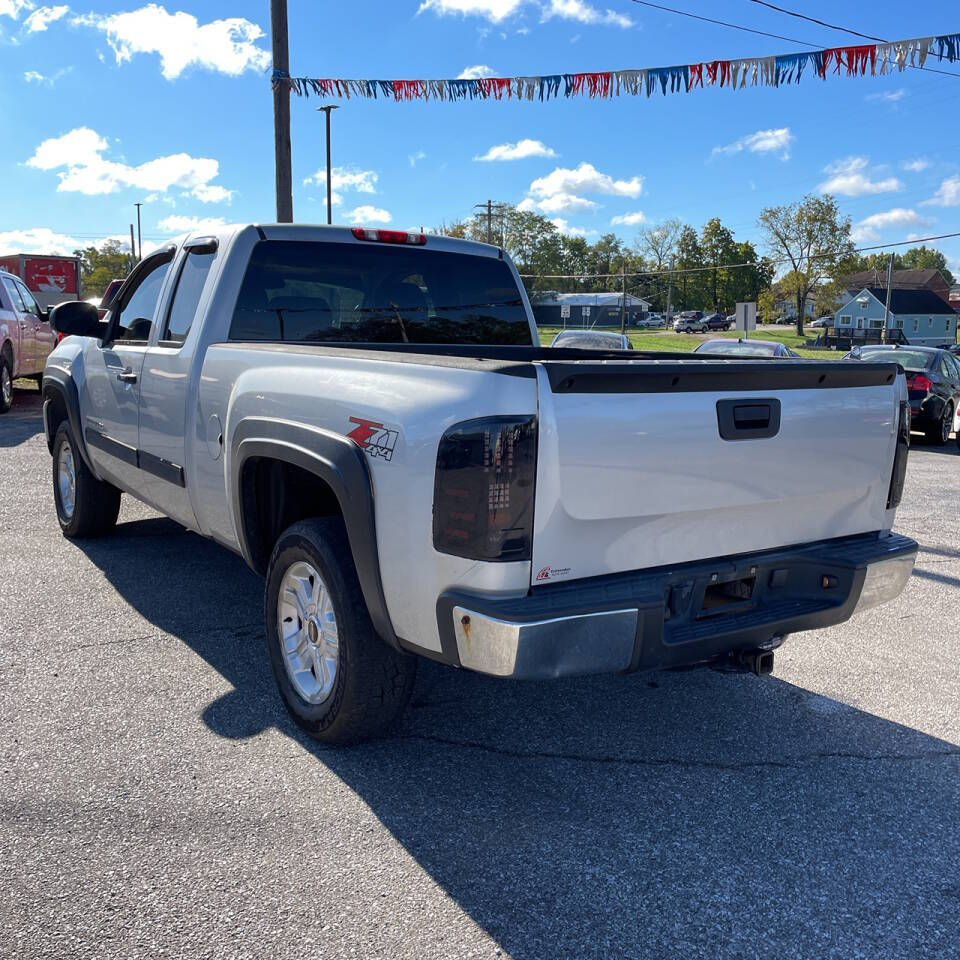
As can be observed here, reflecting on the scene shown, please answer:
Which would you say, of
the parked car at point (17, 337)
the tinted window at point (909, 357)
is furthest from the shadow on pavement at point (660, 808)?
the tinted window at point (909, 357)

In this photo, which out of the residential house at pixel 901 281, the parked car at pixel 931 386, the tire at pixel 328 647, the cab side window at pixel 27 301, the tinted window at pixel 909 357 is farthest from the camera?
the residential house at pixel 901 281

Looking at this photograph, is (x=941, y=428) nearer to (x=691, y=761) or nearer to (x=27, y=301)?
(x=691, y=761)

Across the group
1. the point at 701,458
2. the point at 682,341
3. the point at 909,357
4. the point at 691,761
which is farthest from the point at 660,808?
the point at 682,341

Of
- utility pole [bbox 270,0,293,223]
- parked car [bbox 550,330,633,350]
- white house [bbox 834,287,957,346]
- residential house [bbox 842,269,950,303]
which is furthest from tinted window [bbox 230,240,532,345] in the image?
residential house [bbox 842,269,950,303]

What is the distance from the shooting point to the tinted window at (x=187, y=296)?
461 centimetres

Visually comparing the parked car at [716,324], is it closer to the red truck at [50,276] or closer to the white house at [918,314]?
the white house at [918,314]

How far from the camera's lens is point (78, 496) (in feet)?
20.8

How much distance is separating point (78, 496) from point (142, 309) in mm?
1648

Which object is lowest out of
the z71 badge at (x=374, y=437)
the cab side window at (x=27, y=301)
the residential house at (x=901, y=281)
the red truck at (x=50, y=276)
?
the z71 badge at (x=374, y=437)

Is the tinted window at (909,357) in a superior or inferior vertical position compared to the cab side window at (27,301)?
inferior

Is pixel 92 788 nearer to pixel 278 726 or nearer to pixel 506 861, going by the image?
pixel 278 726

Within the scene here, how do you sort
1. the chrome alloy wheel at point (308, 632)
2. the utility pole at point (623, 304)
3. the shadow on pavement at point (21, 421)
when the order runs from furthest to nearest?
the utility pole at point (623, 304) < the shadow on pavement at point (21, 421) < the chrome alloy wheel at point (308, 632)

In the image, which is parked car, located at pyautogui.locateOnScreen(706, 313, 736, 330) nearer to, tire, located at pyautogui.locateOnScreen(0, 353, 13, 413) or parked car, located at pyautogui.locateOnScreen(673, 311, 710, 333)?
parked car, located at pyautogui.locateOnScreen(673, 311, 710, 333)

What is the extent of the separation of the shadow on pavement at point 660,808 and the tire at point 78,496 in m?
2.20
